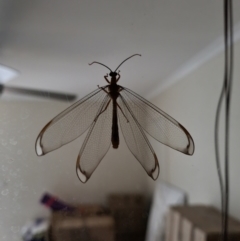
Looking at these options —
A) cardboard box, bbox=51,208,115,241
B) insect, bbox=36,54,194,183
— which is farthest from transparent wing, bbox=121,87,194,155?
cardboard box, bbox=51,208,115,241

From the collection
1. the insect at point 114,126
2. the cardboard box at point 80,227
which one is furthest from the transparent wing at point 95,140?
the cardboard box at point 80,227

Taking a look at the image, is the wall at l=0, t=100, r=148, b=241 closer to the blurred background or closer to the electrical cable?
the blurred background

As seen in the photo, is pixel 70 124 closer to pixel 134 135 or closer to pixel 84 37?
pixel 134 135

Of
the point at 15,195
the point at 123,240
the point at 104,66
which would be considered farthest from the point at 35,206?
the point at 104,66

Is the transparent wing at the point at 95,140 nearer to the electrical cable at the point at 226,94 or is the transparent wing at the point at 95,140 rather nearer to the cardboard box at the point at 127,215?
the cardboard box at the point at 127,215

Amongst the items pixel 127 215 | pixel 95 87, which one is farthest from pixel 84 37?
pixel 127 215

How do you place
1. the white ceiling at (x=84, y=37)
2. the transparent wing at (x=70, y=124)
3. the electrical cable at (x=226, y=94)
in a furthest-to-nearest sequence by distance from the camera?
the electrical cable at (x=226, y=94) → the white ceiling at (x=84, y=37) → the transparent wing at (x=70, y=124)

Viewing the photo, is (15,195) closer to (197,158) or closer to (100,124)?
(100,124)

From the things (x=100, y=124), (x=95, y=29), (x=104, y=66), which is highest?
(x=95, y=29)
